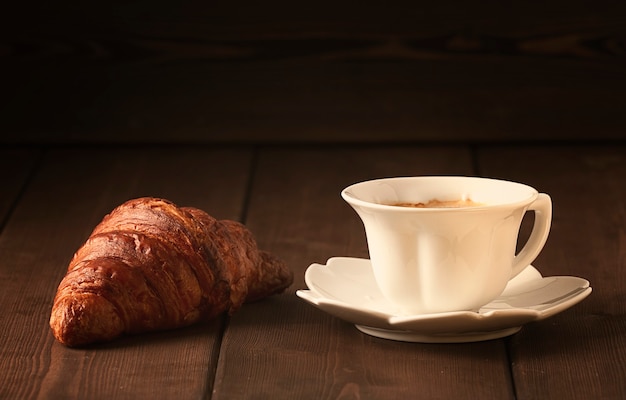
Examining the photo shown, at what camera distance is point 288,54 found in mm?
2125

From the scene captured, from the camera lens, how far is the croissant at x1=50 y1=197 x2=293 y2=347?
3.54 ft

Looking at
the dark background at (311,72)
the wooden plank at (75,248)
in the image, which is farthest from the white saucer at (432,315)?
the dark background at (311,72)

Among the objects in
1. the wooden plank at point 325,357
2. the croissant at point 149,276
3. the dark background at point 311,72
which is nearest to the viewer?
the wooden plank at point 325,357

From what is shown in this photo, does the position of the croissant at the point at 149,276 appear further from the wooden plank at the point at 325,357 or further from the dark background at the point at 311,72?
the dark background at the point at 311,72

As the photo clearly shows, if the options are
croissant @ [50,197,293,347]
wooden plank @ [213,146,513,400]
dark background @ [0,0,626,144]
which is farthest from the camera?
dark background @ [0,0,626,144]

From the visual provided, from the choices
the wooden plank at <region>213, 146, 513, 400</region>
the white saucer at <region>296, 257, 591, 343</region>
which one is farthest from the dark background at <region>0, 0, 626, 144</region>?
the white saucer at <region>296, 257, 591, 343</region>

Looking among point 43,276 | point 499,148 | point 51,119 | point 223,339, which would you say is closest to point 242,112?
point 51,119

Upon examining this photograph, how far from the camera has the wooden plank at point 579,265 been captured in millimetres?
1001

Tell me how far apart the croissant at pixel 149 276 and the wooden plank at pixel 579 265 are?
1.09 ft

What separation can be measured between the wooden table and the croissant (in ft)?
0.09

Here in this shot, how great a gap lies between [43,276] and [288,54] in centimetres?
90

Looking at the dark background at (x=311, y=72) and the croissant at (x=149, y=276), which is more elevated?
the croissant at (x=149, y=276)

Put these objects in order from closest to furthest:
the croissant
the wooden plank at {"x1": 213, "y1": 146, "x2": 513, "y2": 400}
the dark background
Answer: the wooden plank at {"x1": 213, "y1": 146, "x2": 513, "y2": 400}
the croissant
the dark background

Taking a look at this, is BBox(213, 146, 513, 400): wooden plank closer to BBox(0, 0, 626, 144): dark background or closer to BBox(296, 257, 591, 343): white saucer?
BBox(296, 257, 591, 343): white saucer
